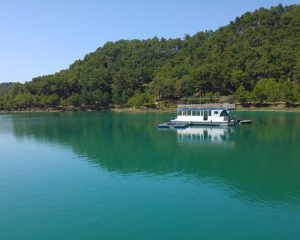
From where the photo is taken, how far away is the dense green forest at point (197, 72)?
120m

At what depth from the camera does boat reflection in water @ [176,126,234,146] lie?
167ft

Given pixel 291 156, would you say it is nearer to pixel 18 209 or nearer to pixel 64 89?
pixel 18 209

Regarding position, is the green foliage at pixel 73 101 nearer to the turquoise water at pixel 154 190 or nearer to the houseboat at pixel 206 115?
the houseboat at pixel 206 115

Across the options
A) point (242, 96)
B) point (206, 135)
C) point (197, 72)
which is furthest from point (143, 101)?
point (206, 135)

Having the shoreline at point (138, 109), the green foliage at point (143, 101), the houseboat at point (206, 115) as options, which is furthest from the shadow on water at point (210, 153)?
the green foliage at point (143, 101)

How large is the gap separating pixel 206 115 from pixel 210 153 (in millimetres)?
31045

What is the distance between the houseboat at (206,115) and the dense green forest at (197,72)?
40669 mm

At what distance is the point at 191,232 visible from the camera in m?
18.9

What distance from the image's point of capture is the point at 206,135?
57062 mm

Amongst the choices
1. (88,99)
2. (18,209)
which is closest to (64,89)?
(88,99)

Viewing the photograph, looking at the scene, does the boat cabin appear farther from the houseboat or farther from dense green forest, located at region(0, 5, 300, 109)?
dense green forest, located at region(0, 5, 300, 109)

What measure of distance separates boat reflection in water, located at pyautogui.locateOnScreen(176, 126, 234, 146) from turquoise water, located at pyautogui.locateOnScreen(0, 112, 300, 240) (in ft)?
2.89

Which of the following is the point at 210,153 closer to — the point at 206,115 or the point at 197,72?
the point at 206,115

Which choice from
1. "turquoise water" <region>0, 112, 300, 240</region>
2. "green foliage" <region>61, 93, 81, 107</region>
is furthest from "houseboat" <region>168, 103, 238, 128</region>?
"green foliage" <region>61, 93, 81, 107</region>
